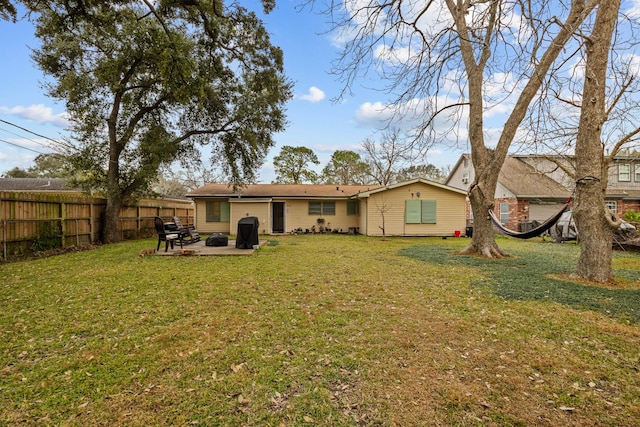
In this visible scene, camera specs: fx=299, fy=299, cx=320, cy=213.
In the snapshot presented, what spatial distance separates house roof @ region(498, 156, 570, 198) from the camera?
16859 millimetres

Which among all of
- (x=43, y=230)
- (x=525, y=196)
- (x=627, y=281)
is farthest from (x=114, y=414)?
(x=525, y=196)

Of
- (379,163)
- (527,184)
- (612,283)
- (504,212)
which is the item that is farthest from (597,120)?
(379,163)

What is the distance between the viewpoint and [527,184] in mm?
17562

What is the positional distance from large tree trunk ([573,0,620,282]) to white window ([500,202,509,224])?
13113 millimetres

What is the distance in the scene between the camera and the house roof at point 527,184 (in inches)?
664

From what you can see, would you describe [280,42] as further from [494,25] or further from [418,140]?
[494,25]

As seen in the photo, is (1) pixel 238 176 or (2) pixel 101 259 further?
(1) pixel 238 176

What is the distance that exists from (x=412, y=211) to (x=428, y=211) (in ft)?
2.88

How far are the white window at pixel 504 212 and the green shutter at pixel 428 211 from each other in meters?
5.17

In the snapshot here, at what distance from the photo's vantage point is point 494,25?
4.62 metres

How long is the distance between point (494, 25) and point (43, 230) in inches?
484

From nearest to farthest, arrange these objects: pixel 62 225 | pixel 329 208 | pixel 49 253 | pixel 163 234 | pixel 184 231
→ pixel 49 253
pixel 163 234
pixel 62 225
pixel 184 231
pixel 329 208

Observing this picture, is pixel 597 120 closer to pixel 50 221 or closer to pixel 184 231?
pixel 184 231

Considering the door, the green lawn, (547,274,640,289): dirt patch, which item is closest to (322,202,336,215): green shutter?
the door
